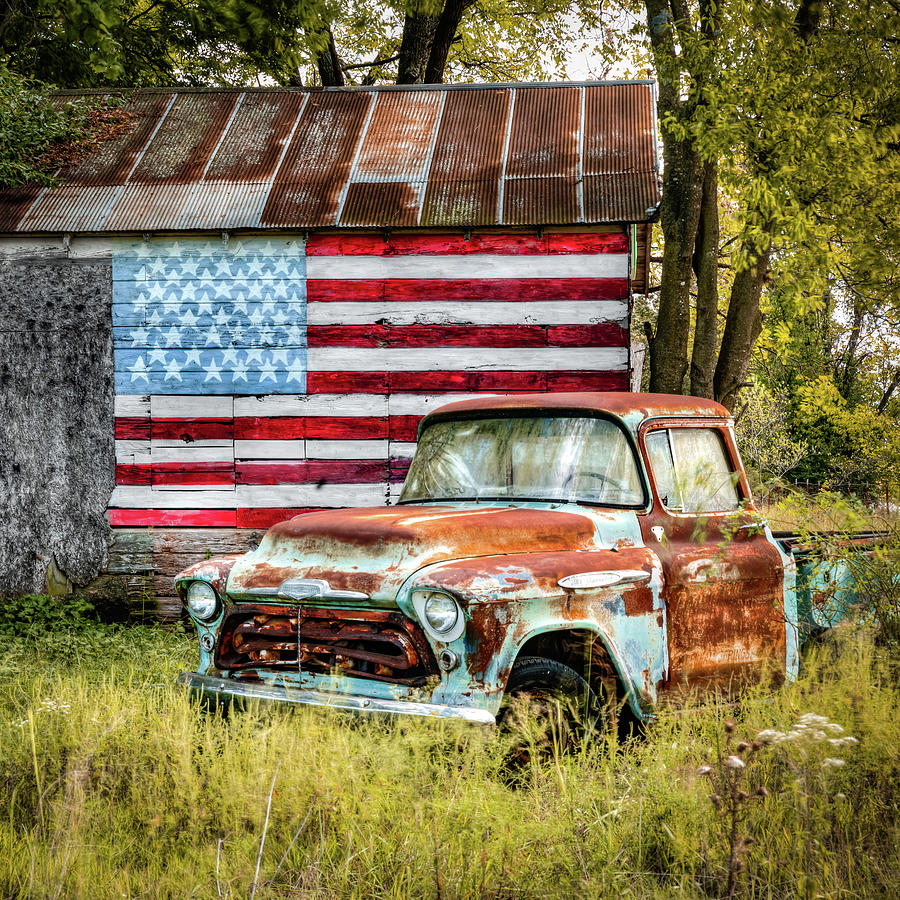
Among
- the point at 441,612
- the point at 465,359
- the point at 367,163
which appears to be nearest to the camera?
the point at 441,612

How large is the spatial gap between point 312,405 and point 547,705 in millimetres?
4843

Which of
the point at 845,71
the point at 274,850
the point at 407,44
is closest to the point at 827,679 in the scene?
the point at 274,850

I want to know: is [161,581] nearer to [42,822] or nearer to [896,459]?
[42,822]

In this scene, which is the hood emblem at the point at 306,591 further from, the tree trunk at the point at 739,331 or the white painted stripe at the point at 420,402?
the tree trunk at the point at 739,331

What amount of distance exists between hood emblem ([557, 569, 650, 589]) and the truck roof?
2.73 feet

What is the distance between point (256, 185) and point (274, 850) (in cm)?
674

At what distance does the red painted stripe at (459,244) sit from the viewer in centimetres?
804

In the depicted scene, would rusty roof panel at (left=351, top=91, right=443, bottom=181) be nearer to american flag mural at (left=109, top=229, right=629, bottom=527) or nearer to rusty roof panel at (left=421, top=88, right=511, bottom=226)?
rusty roof panel at (left=421, top=88, right=511, bottom=226)

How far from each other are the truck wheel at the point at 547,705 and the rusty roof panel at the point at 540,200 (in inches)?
190

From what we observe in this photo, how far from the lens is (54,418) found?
862 centimetres

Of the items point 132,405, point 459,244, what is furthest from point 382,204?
point 132,405

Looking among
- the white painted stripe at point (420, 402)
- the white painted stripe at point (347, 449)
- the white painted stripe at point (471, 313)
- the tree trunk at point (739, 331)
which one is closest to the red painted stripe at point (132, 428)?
the white painted stripe at point (347, 449)

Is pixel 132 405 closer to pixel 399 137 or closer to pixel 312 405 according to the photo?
pixel 312 405

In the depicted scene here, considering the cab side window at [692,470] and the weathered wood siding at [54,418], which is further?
the weathered wood siding at [54,418]
